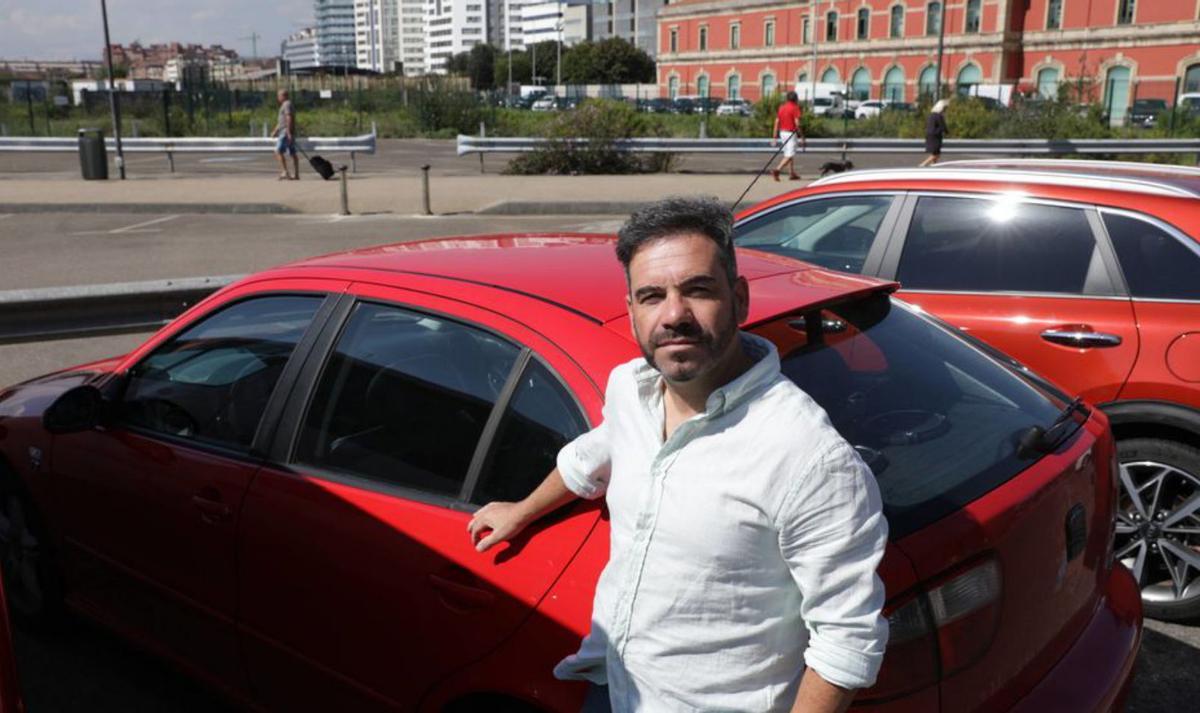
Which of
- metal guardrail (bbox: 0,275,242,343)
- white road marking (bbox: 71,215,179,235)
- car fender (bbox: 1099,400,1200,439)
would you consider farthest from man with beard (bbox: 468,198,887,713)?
white road marking (bbox: 71,215,179,235)

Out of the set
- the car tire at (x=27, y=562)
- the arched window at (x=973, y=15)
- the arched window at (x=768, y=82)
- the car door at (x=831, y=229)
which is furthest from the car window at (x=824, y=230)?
the arched window at (x=768, y=82)

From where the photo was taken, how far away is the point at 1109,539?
2766 millimetres

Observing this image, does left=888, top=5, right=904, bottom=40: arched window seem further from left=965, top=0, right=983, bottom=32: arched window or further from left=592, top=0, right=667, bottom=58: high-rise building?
left=592, top=0, right=667, bottom=58: high-rise building

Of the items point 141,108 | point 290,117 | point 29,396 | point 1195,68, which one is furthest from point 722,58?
point 29,396

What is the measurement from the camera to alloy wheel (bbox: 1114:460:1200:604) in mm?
3961

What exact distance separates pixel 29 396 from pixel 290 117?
61.5 ft

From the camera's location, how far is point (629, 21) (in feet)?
538

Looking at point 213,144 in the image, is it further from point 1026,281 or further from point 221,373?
point 1026,281

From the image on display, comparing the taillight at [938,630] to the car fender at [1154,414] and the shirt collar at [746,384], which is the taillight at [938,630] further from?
the car fender at [1154,414]

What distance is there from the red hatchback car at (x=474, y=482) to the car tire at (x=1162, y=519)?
4.13 feet

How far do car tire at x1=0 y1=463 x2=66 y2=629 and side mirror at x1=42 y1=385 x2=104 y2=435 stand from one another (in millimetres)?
644

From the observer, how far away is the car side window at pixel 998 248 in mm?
4293

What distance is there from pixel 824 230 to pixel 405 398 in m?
3.15

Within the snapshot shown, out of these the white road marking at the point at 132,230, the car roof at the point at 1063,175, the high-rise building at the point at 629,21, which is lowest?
the white road marking at the point at 132,230
